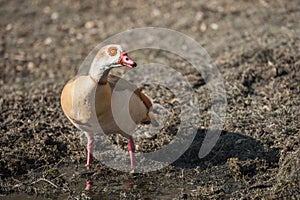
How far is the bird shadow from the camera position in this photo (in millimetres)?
5758

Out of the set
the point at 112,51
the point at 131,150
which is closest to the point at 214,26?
the point at 131,150

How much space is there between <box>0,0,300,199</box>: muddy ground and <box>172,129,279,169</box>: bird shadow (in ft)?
0.04

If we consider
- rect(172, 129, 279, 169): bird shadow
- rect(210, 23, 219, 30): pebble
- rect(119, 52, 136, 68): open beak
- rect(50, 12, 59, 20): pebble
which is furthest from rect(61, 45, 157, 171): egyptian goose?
rect(50, 12, 59, 20): pebble

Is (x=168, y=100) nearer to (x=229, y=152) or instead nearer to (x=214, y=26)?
(x=229, y=152)

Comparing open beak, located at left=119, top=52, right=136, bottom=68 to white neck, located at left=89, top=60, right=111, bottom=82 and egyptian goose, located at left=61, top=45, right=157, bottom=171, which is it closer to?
egyptian goose, located at left=61, top=45, right=157, bottom=171

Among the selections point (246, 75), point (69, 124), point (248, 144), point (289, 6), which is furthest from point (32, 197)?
point (289, 6)

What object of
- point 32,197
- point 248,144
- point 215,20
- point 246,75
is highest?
point 215,20

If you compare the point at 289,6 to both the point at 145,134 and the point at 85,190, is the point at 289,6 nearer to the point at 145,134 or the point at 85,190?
the point at 145,134

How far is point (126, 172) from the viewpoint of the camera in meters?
5.78

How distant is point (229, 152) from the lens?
5898 millimetres

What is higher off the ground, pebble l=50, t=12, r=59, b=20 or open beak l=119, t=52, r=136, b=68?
pebble l=50, t=12, r=59, b=20

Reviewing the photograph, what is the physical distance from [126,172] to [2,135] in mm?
1585

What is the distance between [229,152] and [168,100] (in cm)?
133

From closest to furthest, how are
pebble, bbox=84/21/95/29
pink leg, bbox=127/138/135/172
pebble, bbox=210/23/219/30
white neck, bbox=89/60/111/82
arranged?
white neck, bbox=89/60/111/82
pink leg, bbox=127/138/135/172
pebble, bbox=210/23/219/30
pebble, bbox=84/21/95/29
